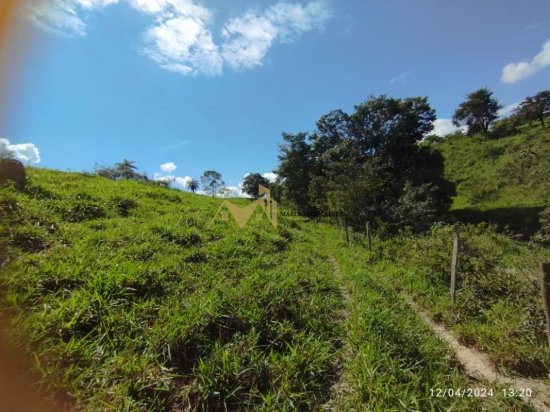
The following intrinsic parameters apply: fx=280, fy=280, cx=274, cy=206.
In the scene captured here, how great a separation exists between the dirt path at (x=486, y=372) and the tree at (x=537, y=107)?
39845 millimetres

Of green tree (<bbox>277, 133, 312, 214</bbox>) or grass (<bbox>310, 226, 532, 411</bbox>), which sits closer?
grass (<bbox>310, 226, 532, 411</bbox>)

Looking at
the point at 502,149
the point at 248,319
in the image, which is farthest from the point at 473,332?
the point at 502,149

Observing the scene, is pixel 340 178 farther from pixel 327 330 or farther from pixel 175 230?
pixel 327 330

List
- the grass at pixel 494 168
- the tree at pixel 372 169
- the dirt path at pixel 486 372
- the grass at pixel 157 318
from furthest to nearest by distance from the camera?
the grass at pixel 494 168 < the tree at pixel 372 169 < the dirt path at pixel 486 372 < the grass at pixel 157 318

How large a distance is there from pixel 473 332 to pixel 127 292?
5382 millimetres

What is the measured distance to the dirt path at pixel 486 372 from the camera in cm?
313

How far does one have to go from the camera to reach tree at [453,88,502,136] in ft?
121

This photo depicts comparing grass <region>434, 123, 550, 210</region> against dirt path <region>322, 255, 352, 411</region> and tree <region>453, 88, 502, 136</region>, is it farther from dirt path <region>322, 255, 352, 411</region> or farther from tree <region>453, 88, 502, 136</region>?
dirt path <region>322, 255, 352, 411</region>

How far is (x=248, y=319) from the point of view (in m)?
4.04

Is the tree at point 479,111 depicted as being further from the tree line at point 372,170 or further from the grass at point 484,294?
the grass at point 484,294

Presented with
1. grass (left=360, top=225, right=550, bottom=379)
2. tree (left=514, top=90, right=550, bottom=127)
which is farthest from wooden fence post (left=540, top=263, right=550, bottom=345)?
tree (left=514, top=90, right=550, bottom=127)

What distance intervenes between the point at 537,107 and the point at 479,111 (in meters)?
5.91

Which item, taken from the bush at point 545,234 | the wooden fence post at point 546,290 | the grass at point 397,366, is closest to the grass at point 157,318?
the grass at point 397,366

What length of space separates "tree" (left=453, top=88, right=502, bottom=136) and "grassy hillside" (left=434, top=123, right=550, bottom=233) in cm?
514
